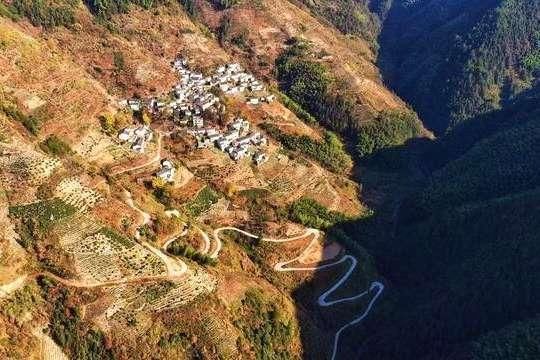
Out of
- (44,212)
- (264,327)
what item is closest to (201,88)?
(44,212)

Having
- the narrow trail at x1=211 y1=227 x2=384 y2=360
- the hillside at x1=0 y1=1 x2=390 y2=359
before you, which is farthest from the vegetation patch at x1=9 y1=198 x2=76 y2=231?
the narrow trail at x1=211 y1=227 x2=384 y2=360

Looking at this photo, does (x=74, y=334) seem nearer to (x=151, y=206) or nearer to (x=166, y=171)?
(x=151, y=206)

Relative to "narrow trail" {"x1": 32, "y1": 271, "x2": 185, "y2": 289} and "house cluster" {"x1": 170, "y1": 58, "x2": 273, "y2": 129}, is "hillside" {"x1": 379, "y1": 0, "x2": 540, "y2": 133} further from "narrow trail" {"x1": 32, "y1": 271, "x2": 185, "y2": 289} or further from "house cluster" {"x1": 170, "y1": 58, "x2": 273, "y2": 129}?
"narrow trail" {"x1": 32, "y1": 271, "x2": 185, "y2": 289}

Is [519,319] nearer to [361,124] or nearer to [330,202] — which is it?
[330,202]

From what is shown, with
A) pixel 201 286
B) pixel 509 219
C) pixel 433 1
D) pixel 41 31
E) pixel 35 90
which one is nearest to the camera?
pixel 201 286

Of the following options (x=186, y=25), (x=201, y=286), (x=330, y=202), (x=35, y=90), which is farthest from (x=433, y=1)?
(x=201, y=286)

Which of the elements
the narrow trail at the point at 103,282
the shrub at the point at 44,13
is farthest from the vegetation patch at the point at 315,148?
the narrow trail at the point at 103,282
